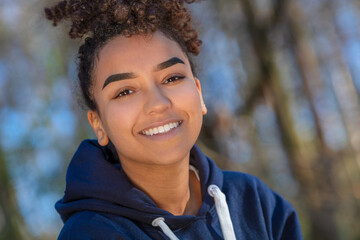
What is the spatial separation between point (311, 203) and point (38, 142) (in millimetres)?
3469

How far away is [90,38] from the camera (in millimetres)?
2078

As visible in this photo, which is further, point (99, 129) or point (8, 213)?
point (8, 213)

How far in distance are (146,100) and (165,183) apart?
0.44m

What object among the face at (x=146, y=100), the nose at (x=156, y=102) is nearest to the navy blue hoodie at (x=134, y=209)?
the face at (x=146, y=100)

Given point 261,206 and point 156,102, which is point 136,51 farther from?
point 261,206

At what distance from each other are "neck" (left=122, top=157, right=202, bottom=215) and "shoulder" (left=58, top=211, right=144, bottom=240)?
244mm

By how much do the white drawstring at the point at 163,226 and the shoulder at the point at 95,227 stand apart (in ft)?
0.29

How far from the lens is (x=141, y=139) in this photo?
75.6 inches

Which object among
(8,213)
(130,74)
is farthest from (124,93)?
(8,213)

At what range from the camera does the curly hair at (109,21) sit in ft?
6.54

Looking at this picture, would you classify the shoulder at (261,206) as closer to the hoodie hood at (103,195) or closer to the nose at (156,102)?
the hoodie hood at (103,195)

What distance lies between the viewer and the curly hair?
6.54 ft

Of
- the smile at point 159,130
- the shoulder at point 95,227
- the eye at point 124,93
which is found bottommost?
the shoulder at point 95,227

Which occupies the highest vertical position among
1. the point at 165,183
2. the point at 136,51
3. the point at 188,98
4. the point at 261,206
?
the point at 136,51
